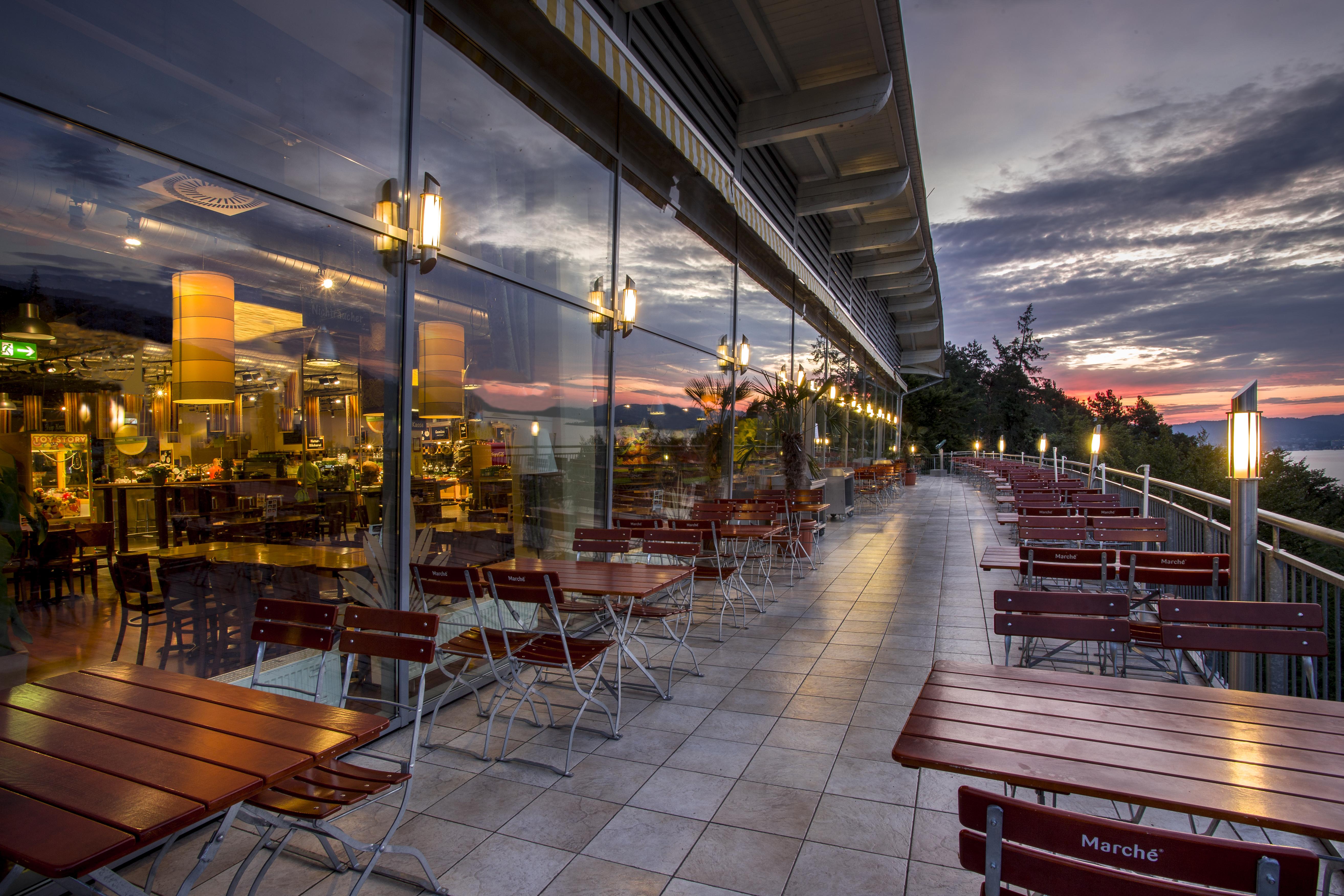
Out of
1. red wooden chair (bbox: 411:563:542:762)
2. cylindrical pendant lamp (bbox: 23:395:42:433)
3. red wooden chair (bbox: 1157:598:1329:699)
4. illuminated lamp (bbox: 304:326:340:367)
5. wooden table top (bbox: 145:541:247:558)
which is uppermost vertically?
illuminated lamp (bbox: 304:326:340:367)

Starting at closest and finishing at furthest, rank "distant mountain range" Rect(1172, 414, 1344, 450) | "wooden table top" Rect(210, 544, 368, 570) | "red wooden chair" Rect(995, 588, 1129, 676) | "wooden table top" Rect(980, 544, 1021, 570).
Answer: "red wooden chair" Rect(995, 588, 1129, 676), "wooden table top" Rect(210, 544, 368, 570), "wooden table top" Rect(980, 544, 1021, 570), "distant mountain range" Rect(1172, 414, 1344, 450)

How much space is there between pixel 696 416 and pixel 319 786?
6.07 meters

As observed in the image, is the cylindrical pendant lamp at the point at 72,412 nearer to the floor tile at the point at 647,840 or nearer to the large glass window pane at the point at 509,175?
the large glass window pane at the point at 509,175

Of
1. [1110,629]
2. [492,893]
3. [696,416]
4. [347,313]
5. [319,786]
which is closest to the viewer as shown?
[319,786]

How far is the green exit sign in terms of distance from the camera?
1.99 meters


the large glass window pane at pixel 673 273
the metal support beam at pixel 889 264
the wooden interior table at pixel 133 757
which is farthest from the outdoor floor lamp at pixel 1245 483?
the metal support beam at pixel 889 264

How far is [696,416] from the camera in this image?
7.64 m

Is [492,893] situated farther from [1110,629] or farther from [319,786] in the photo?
[1110,629]

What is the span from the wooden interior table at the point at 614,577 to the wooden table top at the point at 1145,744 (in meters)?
1.68

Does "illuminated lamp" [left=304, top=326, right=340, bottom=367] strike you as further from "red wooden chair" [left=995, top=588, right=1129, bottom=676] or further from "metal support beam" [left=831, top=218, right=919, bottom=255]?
"metal support beam" [left=831, top=218, right=919, bottom=255]

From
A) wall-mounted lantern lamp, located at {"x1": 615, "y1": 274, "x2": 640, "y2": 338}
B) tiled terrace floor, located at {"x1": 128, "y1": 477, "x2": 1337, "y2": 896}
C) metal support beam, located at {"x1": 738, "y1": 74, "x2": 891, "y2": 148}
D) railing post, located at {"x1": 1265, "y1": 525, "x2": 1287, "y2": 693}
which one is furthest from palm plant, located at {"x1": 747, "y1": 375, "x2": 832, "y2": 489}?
railing post, located at {"x1": 1265, "y1": 525, "x2": 1287, "y2": 693}

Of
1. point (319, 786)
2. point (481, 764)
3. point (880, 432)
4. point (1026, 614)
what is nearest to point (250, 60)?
point (319, 786)

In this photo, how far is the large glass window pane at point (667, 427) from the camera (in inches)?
233

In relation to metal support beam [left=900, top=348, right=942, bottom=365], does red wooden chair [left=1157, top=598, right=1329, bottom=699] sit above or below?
below
